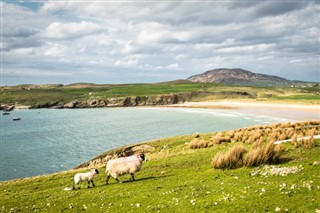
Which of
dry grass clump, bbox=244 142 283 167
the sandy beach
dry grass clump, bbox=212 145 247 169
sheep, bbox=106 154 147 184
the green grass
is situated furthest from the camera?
the sandy beach

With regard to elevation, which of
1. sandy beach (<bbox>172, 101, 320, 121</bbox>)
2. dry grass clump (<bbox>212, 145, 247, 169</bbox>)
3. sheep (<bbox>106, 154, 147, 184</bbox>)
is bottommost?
sandy beach (<bbox>172, 101, 320, 121</bbox>)

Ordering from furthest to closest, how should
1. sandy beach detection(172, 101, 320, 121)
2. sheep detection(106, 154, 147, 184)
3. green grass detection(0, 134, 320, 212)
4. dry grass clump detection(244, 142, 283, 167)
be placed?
sandy beach detection(172, 101, 320, 121), sheep detection(106, 154, 147, 184), dry grass clump detection(244, 142, 283, 167), green grass detection(0, 134, 320, 212)

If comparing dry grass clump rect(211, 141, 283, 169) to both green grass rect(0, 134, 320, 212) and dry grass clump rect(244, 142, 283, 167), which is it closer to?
dry grass clump rect(244, 142, 283, 167)

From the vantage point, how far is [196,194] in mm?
13484

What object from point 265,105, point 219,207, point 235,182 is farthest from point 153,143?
point 265,105

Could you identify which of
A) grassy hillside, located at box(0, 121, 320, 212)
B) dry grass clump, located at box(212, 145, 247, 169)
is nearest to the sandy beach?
dry grass clump, located at box(212, 145, 247, 169)

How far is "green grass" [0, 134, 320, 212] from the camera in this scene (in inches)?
440

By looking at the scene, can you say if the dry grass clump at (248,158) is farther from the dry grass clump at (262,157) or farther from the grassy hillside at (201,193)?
the grassy hillside at (201,193)

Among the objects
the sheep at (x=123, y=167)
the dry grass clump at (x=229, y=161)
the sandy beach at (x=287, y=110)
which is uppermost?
the dry grass clump at (x=229, y=161)

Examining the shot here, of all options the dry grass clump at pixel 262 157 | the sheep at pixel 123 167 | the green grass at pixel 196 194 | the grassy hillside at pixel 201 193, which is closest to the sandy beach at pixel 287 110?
the dry grass clump at pixel 262 157

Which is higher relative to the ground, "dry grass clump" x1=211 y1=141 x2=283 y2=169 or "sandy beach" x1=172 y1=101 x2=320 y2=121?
"dry grass clump" x1=211 y1=141 x2=283 y2=169

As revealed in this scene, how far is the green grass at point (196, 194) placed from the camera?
36.7 ft

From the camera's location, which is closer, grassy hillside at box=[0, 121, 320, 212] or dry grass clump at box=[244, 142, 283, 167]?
grassy hillside at box=[0, 121, 320, 212]

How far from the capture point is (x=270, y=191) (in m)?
12.4
